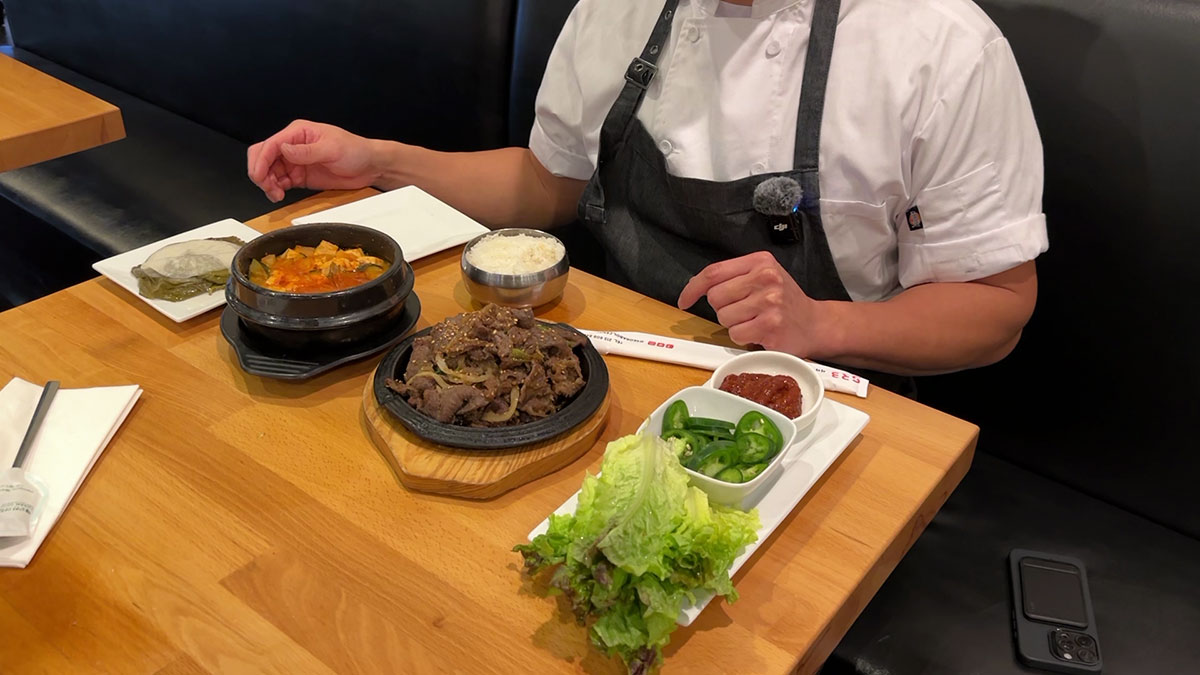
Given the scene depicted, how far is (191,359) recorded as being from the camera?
1.34m

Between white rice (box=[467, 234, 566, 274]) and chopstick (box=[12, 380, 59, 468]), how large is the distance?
0.60 metres

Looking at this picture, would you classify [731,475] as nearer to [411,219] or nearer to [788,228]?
[788,228]

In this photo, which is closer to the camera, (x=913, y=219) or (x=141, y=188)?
(x=913, y=219)

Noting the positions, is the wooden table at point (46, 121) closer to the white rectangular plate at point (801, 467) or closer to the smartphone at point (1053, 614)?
the white rectangular plate at point (801, 467)

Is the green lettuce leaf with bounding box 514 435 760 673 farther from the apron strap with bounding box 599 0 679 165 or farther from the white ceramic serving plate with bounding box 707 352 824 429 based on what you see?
the apron strap with bounding box 599 0 679 165

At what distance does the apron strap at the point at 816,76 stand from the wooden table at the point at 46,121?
63.5 inches

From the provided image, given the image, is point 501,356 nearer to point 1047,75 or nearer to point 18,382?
point 18,382

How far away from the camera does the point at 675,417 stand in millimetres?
1146

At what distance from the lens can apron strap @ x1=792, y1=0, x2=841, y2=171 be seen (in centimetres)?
146

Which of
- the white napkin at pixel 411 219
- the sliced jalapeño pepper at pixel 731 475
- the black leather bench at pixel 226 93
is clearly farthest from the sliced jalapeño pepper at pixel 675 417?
the black leather bench at pixel 226 93

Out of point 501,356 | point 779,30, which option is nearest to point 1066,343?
point 779,30

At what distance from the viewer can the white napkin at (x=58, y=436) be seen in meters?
1.06

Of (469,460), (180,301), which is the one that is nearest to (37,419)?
(180,301)

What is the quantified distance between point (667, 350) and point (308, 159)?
2.68ft
